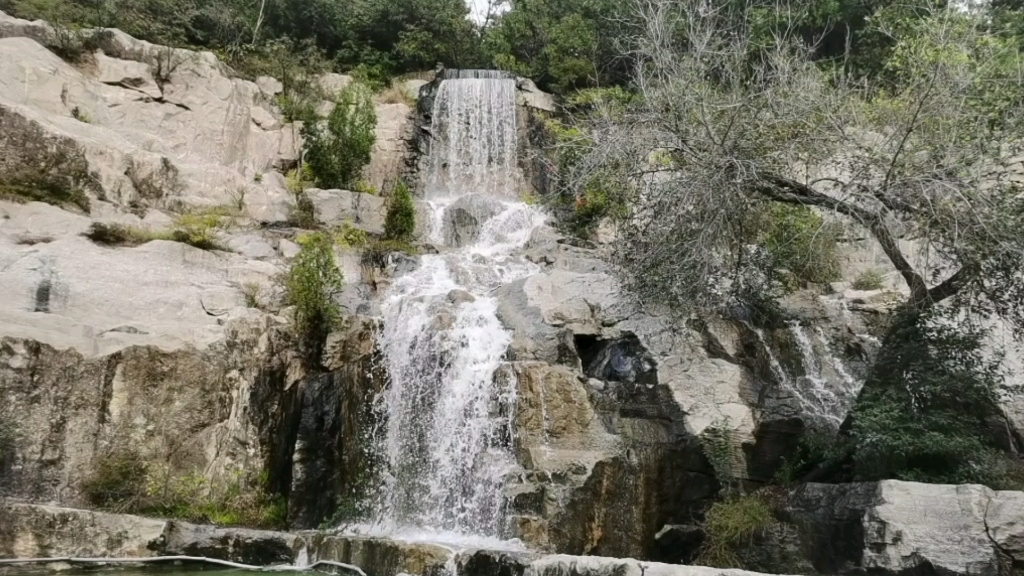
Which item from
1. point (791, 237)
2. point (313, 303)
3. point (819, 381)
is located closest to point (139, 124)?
point (313, 303)

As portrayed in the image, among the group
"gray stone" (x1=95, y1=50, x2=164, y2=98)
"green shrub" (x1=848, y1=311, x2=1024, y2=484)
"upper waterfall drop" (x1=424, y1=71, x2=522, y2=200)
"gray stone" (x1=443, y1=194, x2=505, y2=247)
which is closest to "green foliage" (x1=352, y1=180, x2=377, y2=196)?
"upper waterfall drop" (x1=424, y1=71, x2=522, y2=200)

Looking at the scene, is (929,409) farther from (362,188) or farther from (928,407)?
(362,188)

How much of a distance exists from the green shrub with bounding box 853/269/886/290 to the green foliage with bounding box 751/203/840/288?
1.66 meters

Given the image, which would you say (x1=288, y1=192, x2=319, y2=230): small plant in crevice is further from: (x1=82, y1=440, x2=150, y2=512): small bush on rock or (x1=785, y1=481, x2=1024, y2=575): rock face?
(x1=785, y1=481, x2=1024, y2=575): rock face

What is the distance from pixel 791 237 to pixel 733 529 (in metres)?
4.70

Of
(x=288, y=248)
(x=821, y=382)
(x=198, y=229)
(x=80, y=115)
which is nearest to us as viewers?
(x=821, y=382)

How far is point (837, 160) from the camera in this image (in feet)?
28.9

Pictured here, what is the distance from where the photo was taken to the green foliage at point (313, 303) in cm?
1055

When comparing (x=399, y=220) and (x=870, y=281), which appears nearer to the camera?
(x=870, y=281)

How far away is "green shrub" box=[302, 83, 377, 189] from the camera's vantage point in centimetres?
1734

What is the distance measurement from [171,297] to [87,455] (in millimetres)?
2541

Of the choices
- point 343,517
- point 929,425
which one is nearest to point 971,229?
point 929,425

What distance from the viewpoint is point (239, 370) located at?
9.64 meters

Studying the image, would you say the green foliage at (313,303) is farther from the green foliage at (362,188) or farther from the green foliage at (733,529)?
the green foliage at (362,188)
